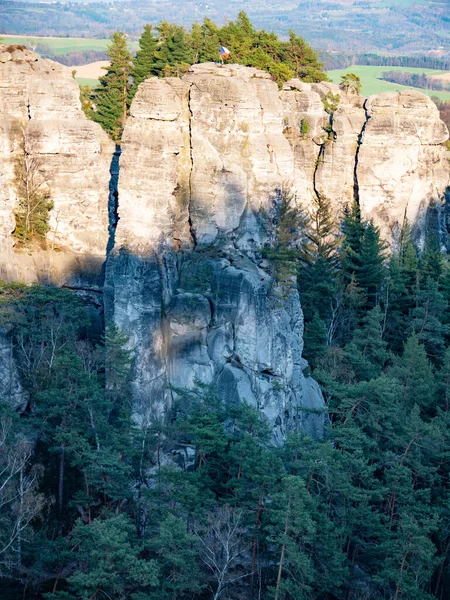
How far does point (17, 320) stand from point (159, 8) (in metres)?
115

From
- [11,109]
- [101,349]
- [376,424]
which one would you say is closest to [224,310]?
[101,349]

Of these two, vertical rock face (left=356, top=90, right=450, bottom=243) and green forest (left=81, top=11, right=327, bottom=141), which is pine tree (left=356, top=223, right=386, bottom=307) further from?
green forest (left=81, top=11, right=327, bottom=141)

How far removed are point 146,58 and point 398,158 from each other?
14398mm

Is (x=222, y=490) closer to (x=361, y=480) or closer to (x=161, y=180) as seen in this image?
(x=361, y=480)

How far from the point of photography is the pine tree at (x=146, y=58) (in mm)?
45812

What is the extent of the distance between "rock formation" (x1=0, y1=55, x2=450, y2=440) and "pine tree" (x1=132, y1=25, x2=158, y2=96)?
→ 6.41 meters

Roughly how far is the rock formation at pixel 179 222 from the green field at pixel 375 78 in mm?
58701

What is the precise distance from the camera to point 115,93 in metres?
Result: 45.9

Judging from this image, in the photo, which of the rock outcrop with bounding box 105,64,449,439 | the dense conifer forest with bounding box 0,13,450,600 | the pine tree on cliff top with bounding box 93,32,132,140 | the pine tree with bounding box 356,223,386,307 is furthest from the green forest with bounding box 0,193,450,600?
the pine tree on cliff top with bounding box 93,32,132,140

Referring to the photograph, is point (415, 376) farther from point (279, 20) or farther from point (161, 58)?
point (279, 20)

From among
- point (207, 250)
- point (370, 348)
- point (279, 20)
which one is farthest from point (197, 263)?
point (279, 20)

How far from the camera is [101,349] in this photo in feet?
110

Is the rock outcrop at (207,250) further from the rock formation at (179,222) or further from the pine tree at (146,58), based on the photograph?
the pine tree at (146,58)

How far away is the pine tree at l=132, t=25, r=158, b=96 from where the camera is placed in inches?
1804
